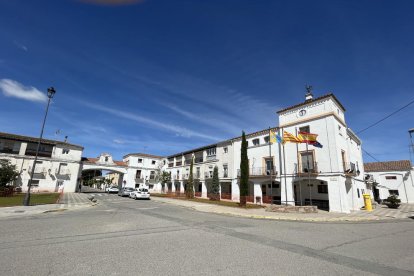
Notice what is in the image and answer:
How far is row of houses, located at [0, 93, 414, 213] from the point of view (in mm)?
21953

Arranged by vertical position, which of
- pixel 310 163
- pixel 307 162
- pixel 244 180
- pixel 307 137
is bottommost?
pixel 244 180

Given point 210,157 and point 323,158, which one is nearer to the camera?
point 323,158

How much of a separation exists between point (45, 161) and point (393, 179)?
57.4 meters

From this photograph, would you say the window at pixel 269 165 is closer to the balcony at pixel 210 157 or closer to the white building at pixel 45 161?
the balcony at pixel 210 157

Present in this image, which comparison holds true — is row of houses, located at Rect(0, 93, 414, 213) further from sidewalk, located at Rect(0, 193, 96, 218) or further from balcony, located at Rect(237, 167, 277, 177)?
sidewalk, located at Rect(0, 193, 96, 218)

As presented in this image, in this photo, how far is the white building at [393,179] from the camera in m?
33.6

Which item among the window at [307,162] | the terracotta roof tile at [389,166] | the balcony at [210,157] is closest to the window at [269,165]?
the window at [307,162]

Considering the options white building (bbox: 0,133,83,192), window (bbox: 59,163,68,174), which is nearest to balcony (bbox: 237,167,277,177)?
white building (bbox: 0,133,83,192)

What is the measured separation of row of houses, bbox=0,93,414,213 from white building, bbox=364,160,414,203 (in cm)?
11

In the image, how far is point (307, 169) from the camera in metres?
22.5

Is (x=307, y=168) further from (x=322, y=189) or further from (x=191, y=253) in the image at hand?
(x=191, y=253)

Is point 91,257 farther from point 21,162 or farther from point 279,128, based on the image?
point 21,162

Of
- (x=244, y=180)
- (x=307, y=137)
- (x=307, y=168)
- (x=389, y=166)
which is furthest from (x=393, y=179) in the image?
(x=244, y=180)

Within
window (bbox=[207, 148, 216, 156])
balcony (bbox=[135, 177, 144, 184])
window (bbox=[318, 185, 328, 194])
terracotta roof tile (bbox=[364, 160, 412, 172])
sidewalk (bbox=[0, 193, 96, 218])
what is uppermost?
window (bbox=[207, 148, 216, 156])
